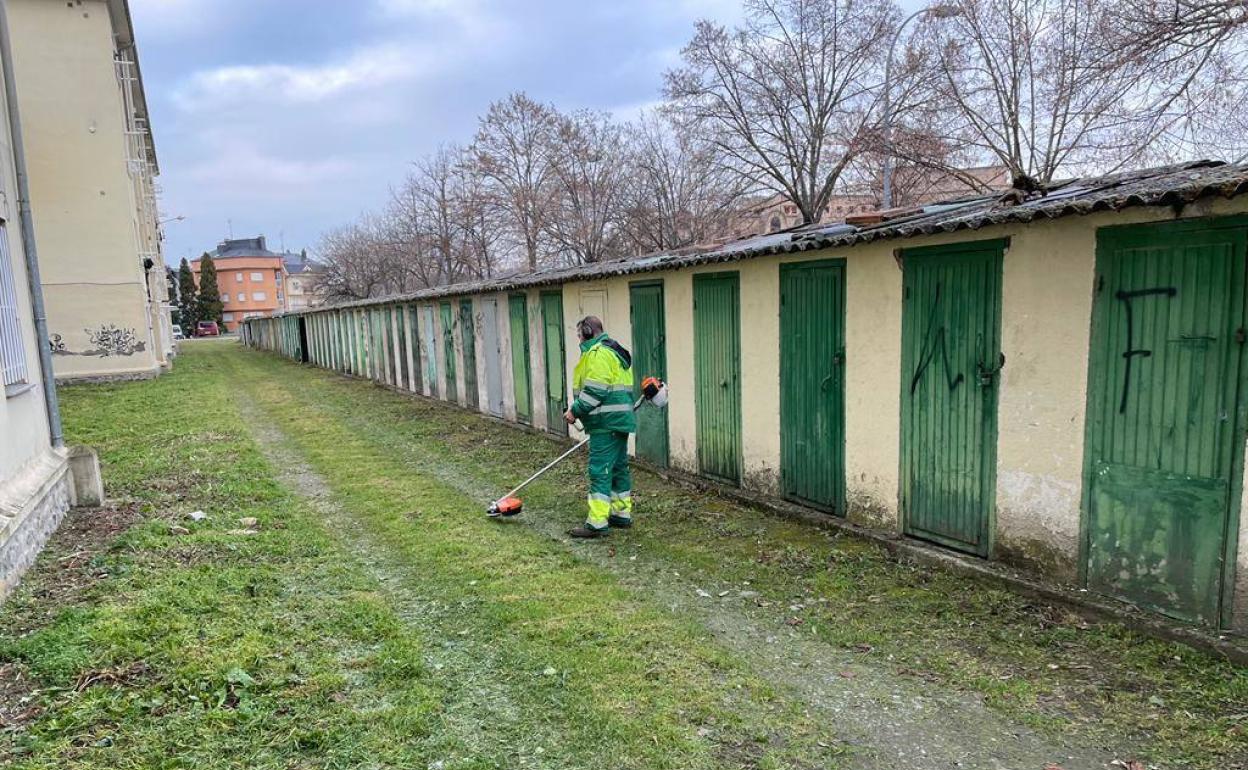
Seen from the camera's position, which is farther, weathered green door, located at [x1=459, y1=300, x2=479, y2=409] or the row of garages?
weathered green door, located at [x1=459, y1=300, x2=479, y2=409]

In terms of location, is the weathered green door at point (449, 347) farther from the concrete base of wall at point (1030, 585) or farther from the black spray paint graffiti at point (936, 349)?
the black spray paint graffiti at point (936, 349)

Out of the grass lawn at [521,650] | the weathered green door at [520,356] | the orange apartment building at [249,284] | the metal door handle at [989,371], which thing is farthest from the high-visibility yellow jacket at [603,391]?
the orange apartment building at [249,284]

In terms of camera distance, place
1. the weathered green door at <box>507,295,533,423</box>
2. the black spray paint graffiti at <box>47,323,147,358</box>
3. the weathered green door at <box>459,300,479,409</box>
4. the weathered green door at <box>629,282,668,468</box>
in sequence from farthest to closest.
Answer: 1. the black spray paint graffiti at <box>47,323,147,358</box>
2. the weathered green door at <box>459,300,479,409</box>
3. the weathered green door at <box>507,295,533,423</box>
4. the weathered green door at <box>629,282,668,468</box>

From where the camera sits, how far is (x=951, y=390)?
5191 millimetres

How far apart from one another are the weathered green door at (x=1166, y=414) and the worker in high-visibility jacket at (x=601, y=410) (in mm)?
3393

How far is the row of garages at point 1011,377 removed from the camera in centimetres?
384

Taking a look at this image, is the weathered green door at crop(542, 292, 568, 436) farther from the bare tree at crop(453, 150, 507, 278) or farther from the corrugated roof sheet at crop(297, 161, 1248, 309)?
the bare tree at crop(453, 150, 507, 278)

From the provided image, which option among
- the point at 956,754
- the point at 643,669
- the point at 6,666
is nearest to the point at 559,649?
the point at 643,669

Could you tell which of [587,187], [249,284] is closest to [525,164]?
[587,187]

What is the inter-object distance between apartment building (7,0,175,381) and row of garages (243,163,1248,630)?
59.1 ft

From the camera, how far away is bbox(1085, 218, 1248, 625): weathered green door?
3.76 m

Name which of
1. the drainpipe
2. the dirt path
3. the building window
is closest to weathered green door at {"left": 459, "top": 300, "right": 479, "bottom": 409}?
the drainpipe

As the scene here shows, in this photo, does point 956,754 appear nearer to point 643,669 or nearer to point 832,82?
point 643,669

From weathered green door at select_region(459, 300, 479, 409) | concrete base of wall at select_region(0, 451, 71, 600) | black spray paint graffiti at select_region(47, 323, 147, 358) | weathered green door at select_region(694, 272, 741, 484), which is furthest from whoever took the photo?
black spray paint graffiti at select_region(47, 323, 147, 358)
